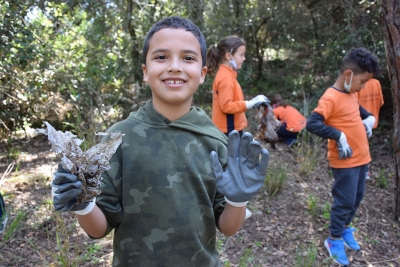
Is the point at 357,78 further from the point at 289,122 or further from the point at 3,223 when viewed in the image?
the point at 3,223

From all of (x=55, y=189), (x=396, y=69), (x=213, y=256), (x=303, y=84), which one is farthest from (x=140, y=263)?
(x=303, y=84)

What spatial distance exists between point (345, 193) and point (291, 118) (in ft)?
11.1

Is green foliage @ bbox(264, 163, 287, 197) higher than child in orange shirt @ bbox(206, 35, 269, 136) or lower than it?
lower

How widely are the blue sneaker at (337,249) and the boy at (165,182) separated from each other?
7.31ft

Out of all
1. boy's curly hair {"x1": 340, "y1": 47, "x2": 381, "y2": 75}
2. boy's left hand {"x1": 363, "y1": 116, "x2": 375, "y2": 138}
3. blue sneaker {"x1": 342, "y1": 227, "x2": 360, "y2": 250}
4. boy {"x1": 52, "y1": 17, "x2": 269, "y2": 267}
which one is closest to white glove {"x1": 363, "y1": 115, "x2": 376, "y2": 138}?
boy's left hand {"x1": 363, "y1": 116, "x2": 375, "y2": 138}

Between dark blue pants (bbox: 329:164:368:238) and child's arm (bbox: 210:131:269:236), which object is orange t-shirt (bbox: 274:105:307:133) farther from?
child's arm (bbox: 210:131:269:236)

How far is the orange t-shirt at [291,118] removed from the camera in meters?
6.12

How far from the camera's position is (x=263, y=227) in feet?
12.0

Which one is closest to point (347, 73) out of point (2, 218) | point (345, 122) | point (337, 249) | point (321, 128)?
point (345, 122)

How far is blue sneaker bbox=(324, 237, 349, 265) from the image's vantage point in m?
3.08

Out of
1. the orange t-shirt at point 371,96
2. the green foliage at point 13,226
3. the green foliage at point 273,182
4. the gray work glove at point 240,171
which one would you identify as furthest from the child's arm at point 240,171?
the orange t-shirt at point 371,96

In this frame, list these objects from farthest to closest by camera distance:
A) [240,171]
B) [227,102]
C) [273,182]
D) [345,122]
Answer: [273,182], [227,102], [345,122], [240,171]

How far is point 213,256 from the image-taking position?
1414 millimetres

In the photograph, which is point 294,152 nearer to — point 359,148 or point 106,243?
point 359,148
